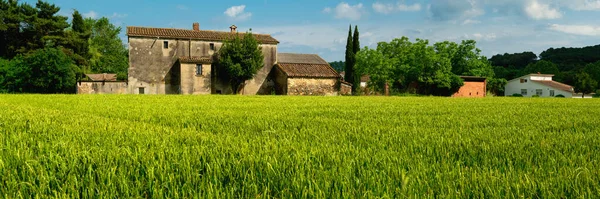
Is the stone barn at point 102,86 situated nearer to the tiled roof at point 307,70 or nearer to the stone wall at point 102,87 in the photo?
the stone wall at point 102,87

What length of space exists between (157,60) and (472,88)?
32.1 m

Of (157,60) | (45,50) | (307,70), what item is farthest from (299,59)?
(45,50)

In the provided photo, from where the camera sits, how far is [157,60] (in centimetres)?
3700

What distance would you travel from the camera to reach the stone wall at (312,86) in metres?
37.5

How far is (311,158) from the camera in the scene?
2457mm

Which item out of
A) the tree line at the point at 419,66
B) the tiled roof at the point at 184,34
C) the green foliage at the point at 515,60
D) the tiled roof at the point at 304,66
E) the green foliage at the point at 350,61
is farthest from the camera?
the green foliage at the point at 515,60

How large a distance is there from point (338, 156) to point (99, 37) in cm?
6730

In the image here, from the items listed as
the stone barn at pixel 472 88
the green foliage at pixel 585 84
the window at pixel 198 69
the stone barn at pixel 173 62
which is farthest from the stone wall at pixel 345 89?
the green foliage at pixel 585 84

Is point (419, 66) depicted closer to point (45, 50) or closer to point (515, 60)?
point (45, 50)

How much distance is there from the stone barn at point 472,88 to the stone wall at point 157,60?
22937 millimetres

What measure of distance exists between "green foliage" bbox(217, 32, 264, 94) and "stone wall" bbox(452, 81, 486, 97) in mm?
21579

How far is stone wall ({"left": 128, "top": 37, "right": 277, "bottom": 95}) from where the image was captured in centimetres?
3647

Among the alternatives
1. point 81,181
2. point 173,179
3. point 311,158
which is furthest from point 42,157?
point 311,158

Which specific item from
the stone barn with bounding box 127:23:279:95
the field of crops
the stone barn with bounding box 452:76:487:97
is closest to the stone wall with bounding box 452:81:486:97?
the stone barn with bounding box 452:76:487:97
